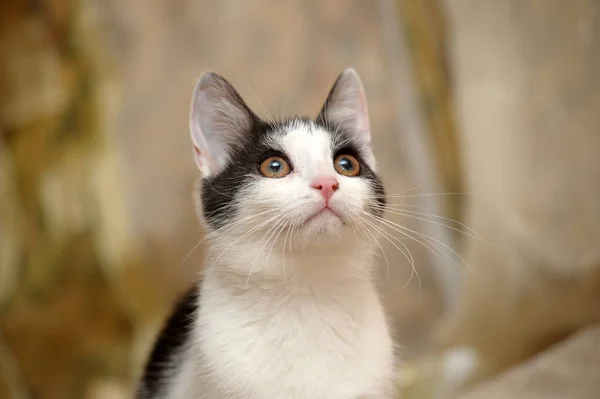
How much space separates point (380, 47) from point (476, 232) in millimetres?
638

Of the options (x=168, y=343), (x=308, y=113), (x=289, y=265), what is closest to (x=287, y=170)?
(x=289, y=265)

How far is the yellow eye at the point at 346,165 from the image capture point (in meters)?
1.09

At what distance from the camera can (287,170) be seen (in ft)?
→ 3.42

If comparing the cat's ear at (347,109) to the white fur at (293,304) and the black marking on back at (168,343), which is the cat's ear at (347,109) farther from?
the black marking on back at (168,343)

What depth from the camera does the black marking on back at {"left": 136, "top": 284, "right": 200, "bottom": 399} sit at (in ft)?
4.07

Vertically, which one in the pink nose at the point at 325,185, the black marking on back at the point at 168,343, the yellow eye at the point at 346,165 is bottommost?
the black marking on back at the point at 168,343

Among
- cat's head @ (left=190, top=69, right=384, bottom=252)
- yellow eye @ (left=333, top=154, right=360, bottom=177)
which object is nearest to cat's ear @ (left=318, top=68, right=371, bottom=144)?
cat's head @ (left=190, top=69, right=384, bottom=252)

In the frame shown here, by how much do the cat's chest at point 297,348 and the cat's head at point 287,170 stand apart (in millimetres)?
130

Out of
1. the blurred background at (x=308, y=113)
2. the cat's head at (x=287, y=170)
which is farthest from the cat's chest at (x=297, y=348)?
the blurred background at (x=308, y=113)

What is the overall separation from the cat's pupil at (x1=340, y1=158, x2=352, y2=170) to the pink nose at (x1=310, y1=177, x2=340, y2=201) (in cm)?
14

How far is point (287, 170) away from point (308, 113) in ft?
2.74

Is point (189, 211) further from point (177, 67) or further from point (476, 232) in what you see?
point (476, 232)

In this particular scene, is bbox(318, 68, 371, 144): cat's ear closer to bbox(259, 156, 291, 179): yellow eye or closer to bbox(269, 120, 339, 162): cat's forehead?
bbox(269, 120, 339, 162): cat's forehead

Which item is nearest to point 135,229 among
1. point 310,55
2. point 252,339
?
point 310,55
